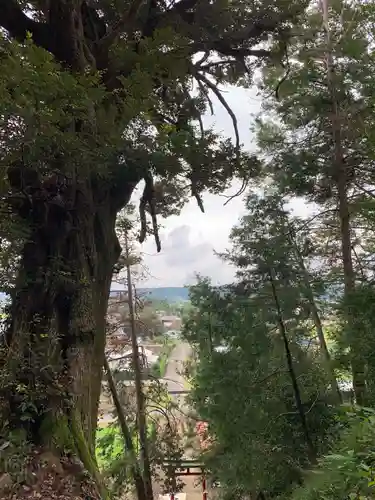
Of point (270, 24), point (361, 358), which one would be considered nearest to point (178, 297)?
point (361, 358)

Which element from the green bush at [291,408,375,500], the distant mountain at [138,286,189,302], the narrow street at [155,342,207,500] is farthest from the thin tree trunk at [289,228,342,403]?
the narrow street at [155,342,207,500]

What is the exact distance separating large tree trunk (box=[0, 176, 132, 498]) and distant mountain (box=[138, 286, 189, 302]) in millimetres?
3700

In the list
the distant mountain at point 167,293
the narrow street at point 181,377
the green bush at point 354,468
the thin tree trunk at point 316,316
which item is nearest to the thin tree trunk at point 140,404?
the distant mountain at point 167,293

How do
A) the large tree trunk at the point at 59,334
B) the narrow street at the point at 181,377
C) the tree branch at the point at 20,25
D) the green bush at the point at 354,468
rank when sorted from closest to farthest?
the green bush at the point at 354,468
the large tree trunk at the point at 59,334
the tree branch at the point at 20,25
the narrow street at the point at 181,377

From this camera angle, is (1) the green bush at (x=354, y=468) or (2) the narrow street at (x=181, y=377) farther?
(2) the narrow street at (x=181, y=377)

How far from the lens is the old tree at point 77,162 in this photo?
5.57ft

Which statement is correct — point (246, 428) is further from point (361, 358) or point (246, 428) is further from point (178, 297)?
point (178, 297)

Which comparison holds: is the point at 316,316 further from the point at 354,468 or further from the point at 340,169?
the point at 354,468

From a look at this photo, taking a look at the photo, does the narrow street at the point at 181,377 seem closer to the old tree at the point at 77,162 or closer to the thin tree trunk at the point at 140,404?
the thin tree trunk at the point at 140,404

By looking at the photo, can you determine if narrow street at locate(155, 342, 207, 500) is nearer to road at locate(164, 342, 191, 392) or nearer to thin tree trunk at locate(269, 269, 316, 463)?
road at locate(164, 342, 191, 392)

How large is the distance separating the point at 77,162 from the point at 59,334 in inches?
44.4

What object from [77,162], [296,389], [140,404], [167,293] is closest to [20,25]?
[77,162]

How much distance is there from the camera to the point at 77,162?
198 cm

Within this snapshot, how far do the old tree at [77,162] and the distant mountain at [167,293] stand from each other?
316 cm
